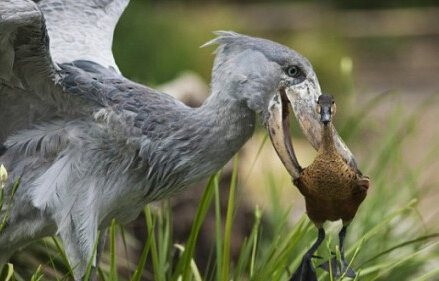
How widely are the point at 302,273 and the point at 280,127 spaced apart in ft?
1.40

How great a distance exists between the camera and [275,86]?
12.0 feet

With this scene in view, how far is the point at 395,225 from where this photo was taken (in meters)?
5.16

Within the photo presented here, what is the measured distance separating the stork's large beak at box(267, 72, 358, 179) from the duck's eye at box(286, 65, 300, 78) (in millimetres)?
38

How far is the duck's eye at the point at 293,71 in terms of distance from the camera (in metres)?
3.65

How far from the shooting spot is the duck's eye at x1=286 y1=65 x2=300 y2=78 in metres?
3.65

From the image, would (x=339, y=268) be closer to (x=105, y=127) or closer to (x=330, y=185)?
(x=330, y=185)

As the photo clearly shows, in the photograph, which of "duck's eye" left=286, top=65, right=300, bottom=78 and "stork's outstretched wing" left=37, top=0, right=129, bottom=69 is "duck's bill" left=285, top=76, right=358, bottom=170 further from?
"stork's outstretched wing" left=37, top=0, right=129, bottom=69

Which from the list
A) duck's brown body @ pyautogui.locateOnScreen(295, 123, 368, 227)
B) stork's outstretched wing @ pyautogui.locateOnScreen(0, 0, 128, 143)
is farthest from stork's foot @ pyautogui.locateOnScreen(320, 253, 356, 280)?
stork's outstretched wing @ pyautogui.locateOnScreen(0, 0, 128, 143)

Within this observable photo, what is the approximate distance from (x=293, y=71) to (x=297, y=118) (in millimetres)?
151

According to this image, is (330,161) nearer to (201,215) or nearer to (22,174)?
(201,215)

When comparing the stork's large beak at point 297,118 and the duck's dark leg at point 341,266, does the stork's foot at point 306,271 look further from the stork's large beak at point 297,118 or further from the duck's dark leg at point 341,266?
the stork's large beak at point 297,118

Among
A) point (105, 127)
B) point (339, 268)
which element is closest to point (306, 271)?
point (339, 268)

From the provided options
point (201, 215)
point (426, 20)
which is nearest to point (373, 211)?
point (201, 215)

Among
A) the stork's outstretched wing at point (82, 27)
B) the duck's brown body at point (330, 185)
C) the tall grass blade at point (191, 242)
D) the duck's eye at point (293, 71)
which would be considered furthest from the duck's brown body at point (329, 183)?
the stork's outstretched wing at point (82, 27)
